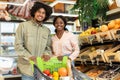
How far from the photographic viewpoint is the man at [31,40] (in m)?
3.05

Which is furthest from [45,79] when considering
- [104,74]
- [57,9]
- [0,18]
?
[57,9]

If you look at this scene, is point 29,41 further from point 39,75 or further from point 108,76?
point 108,76

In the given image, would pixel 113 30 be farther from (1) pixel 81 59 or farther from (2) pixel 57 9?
(2) pixel 57 9

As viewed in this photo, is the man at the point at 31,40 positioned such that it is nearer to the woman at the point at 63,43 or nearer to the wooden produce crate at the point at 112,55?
the woman at the point at 63,43

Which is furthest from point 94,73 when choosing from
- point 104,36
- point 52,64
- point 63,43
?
point 52,64

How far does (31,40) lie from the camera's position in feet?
10.2

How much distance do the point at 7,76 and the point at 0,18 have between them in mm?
1747

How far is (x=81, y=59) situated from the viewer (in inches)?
166

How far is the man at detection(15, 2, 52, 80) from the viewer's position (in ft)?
10.0

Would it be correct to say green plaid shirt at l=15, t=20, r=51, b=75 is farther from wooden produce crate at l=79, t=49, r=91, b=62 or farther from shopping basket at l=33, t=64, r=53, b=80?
wooden produce crate at l=79, t=49, r=91, b=62

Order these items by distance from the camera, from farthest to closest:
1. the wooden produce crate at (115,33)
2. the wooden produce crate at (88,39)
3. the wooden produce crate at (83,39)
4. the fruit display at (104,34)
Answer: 1. the wooden produce crate at (83,39)
2. the wooden produce crate at (88,39)
3. the fruit display at (104,34)
4. the wooden produce crate at (115,33)

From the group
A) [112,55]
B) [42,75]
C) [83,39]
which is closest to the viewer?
[42,75]

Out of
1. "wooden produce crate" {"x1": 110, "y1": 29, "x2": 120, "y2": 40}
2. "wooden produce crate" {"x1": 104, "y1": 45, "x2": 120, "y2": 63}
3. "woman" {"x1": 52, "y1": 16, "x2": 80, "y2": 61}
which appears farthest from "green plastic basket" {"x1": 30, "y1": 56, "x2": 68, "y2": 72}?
"wooden produce crate" {"x1": 110, "y1": 29, "x2": 120, "y2": 40}

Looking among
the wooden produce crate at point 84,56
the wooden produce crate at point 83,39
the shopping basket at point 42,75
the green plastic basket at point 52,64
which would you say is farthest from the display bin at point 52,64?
the wooden produce crate at point 83,39
